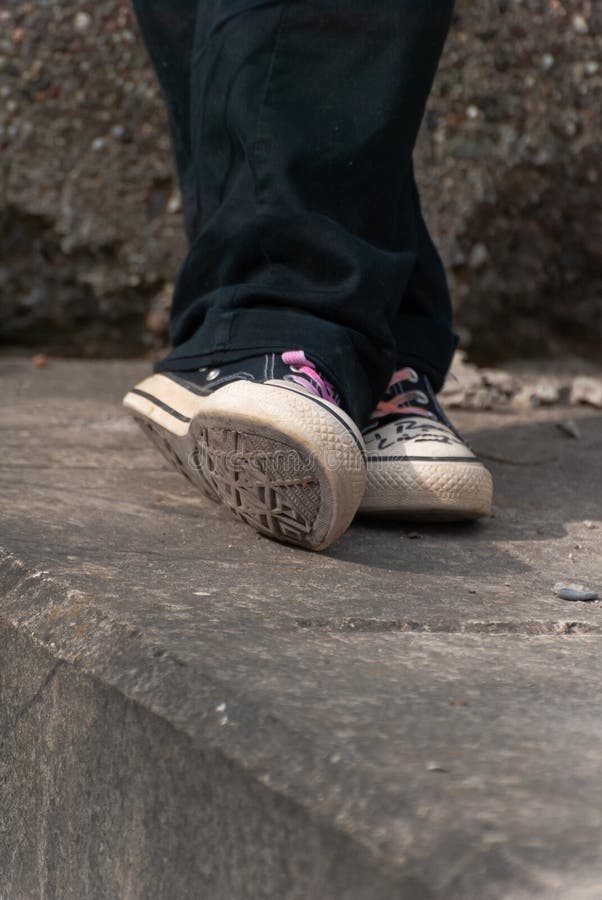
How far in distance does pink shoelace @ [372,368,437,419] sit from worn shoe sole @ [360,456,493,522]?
0.35 feet

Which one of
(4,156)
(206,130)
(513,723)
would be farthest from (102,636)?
(4,156)

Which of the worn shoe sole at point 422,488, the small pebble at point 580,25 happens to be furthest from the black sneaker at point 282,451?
the small pebble at point 580,25

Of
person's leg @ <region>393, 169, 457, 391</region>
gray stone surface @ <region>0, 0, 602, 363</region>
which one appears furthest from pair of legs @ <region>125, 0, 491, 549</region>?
gray stone surface @ <region>0, 0, 602, 363</region>

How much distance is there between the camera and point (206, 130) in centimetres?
121

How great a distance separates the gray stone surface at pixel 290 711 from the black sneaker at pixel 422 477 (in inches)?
1.2

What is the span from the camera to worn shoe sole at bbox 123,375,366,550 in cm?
96

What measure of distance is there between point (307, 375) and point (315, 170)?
219 millimetres

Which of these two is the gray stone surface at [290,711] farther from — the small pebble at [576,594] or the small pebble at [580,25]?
the small pebble at [580,25]

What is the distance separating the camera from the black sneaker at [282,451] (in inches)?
37.8

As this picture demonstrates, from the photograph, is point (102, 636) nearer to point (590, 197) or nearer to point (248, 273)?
point (248, 273)

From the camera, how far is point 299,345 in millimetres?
1104

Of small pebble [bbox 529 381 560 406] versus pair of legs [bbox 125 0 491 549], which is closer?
pair of legs [bbox 125 0 491 549]

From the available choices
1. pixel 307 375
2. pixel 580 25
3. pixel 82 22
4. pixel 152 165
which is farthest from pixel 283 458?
pixel 580 25

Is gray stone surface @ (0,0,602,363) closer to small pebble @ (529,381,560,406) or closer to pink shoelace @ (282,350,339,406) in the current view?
small pebble @ (529,381,560,406)
